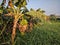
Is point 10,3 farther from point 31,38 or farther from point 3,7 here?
point 31,38

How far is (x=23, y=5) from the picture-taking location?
742cm

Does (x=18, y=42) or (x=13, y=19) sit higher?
(x=13, y=19)

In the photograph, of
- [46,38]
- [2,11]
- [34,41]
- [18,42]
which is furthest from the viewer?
[46,38]

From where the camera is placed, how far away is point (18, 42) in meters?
8.37

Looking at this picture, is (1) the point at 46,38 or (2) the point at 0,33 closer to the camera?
(2) the point at 0,33

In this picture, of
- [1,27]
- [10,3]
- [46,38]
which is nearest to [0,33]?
[1,27]

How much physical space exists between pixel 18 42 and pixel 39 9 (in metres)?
1.85

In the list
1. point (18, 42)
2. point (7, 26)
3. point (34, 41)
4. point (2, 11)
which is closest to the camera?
point (2, 11)

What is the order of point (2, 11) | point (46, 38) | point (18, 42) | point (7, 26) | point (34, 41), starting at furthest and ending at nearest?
1. point (46, 38)
2. point (34, 41)
3. point (18, 42)
4. point (7, 26)
5. point (2, 11)

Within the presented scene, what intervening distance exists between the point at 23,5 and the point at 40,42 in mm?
2447

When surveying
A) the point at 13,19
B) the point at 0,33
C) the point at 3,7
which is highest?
the point at 3,7

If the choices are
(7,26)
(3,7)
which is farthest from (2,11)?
(7,26)

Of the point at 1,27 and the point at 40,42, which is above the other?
the point at 1,27

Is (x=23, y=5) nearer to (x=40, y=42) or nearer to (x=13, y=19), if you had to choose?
(x=13, y=19)
